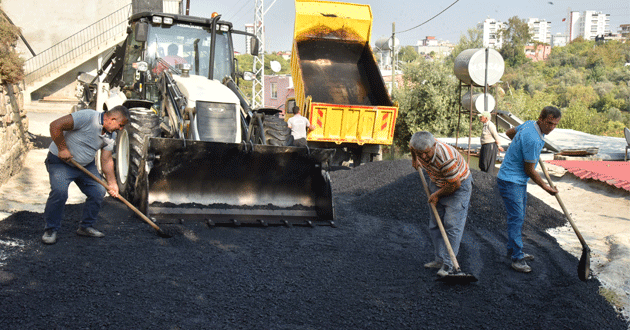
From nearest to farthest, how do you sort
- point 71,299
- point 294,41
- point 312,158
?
point 71,299
point 312,158
point 294,41

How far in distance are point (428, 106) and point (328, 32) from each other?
8298mm

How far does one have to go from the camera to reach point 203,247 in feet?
17.8

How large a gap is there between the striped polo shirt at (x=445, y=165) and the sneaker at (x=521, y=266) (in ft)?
3.74

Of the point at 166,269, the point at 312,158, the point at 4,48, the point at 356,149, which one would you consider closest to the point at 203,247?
the point at 166,269

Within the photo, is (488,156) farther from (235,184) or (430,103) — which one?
(430,103)

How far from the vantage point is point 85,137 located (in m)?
5.30

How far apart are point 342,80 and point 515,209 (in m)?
7.98

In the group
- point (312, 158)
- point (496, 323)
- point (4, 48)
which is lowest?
point (496, 323)

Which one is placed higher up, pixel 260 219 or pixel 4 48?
pixel 4 48

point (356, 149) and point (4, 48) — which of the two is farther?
point (356, 149)

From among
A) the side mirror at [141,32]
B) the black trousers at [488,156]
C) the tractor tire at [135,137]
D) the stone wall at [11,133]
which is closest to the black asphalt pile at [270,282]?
the tractor tire at [135,137]

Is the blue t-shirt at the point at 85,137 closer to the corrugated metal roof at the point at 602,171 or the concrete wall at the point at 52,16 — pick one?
the corrugated metal roof at the point at 602,171

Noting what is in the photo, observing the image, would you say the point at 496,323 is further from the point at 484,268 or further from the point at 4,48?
the point at 4,48

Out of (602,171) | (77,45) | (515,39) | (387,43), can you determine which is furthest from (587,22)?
(602,171)
